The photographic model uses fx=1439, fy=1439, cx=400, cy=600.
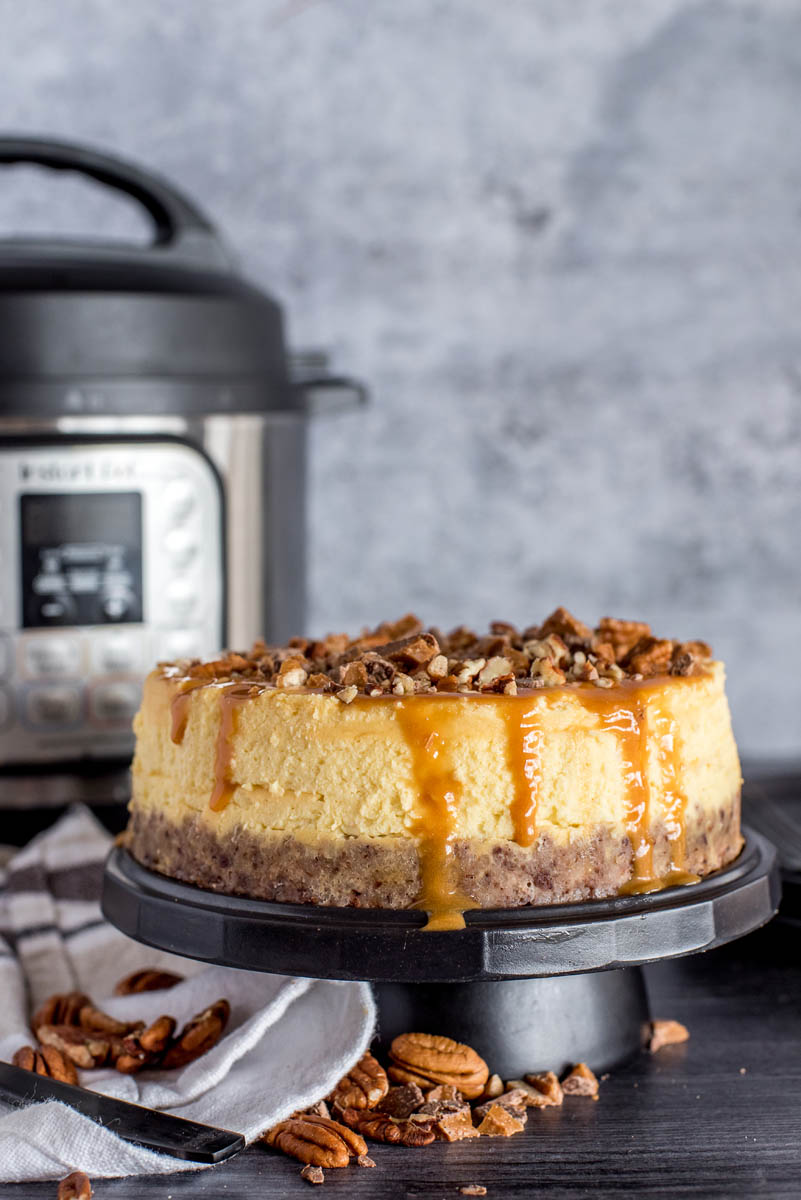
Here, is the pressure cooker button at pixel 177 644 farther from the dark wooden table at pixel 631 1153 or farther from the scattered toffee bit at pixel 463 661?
the dark wooden table at pixel 631 1153

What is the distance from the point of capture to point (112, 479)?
4.06 ft

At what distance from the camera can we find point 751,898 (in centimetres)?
83

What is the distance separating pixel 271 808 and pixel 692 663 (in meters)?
0.27

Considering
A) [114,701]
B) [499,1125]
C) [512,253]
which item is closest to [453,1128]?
[499,1125]

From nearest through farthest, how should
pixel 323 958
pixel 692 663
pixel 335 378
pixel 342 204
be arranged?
pixel 323 958 < pixel 692 663 < pixel 335 378 < pixel 342 204

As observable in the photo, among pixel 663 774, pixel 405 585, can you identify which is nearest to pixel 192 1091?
pixel 663 774

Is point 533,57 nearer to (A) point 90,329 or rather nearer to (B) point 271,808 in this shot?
(A) point 90,329

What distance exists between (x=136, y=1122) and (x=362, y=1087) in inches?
5.1

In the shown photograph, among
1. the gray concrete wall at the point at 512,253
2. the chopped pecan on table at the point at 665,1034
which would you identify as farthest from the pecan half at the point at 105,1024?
the gray concrete wall at the point at 512,253

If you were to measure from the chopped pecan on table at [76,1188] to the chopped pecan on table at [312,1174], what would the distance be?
0.11m

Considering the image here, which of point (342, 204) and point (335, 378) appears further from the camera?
point (342, 204)

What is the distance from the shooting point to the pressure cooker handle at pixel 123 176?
1275 millimetres

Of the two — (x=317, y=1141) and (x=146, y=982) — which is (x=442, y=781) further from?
(x=146, y=982)

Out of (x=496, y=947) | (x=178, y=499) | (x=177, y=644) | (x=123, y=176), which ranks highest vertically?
(x=123, y=176)
